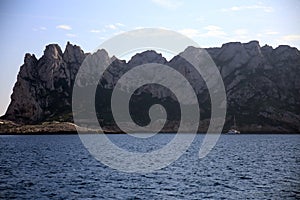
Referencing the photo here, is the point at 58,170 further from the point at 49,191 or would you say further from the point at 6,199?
the point at 6,199

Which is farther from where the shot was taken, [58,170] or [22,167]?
[22,167]

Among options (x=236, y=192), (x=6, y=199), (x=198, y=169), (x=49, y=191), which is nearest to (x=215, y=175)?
(x=198, y=169)

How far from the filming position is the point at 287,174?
8038cm

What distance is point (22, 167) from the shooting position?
9550 cm

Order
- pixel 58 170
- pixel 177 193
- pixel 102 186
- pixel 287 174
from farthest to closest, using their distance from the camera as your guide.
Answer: pixel 58 170, pixel 287 174, pixel 102 186, pixel 177 193

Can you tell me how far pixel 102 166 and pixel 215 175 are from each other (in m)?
31.1

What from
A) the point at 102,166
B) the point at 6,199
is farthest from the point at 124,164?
the point at 6,199

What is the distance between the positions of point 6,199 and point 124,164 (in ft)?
156

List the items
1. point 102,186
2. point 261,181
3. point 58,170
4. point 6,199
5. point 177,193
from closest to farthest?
point 6,199 < point 177,193 < point 102,186 < point 261,181 < point 58,170

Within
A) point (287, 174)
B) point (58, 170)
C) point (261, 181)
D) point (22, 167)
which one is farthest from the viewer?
point (22, 167)

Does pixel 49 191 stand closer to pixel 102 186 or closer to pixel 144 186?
pixel 102 186

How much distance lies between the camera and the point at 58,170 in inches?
3509

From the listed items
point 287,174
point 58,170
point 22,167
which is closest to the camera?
point 287,174

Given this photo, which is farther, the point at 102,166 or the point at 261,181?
the point at 102,166
